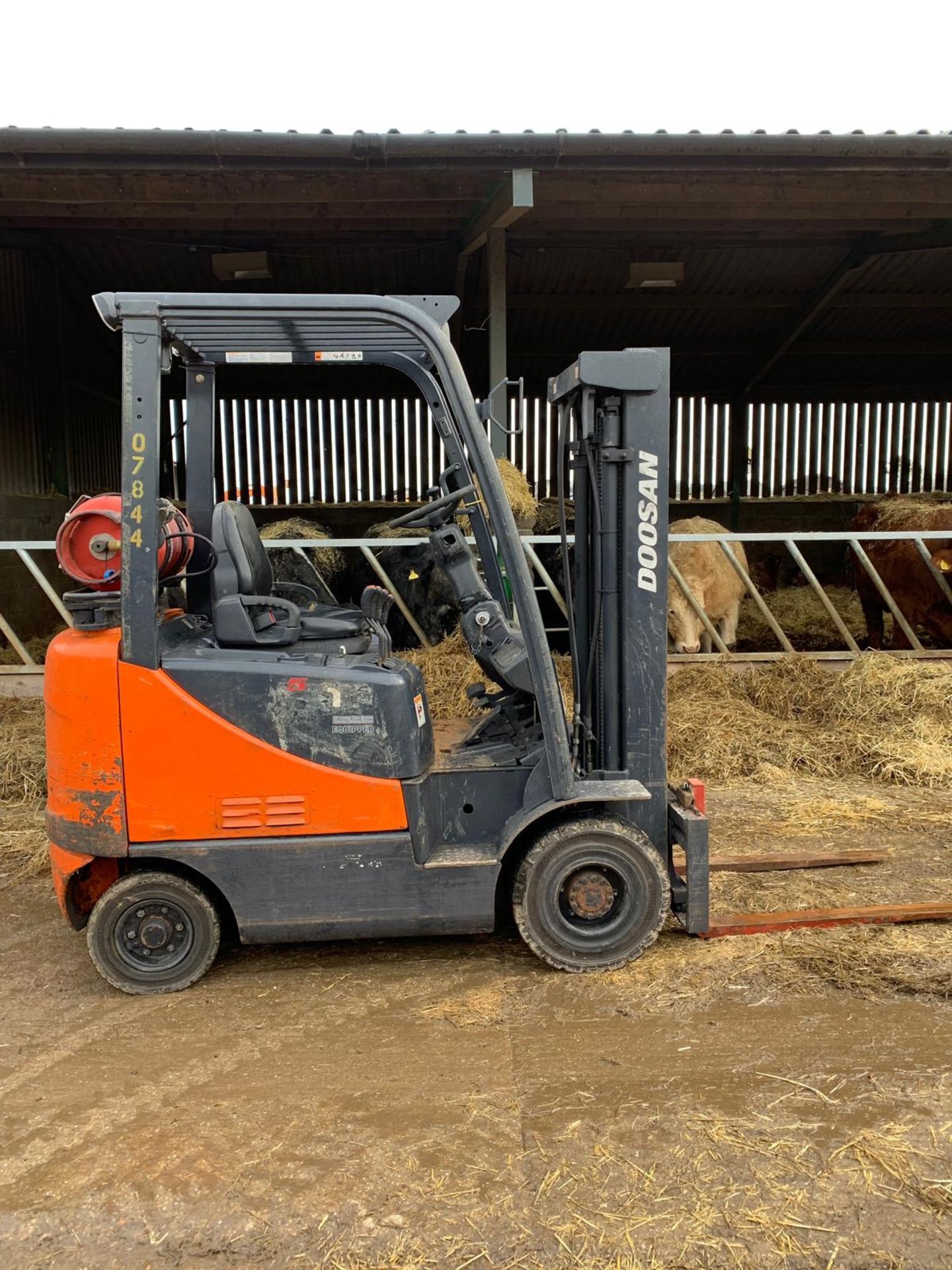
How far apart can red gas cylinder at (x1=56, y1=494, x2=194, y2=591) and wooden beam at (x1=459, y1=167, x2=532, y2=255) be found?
512cm

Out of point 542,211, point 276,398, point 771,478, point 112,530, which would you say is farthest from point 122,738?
point 771,478

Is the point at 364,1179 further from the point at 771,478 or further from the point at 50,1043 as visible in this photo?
the point at 771,478

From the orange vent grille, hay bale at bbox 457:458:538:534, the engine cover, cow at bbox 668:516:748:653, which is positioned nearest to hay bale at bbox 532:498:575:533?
cow at bbox 668:516:748:653

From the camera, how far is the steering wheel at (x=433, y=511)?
364cm

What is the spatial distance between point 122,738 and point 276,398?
13351 millimetres

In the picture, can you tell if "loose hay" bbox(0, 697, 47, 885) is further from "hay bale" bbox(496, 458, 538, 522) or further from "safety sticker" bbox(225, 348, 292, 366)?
"hay bale" bbox(496, 458, 538, 522)

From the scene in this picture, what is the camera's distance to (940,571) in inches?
351

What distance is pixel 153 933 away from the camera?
370 cm

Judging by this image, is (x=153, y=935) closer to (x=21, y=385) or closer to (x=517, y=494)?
(x=517, y=494)

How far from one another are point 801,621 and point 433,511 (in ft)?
27.3

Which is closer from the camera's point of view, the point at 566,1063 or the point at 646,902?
the point at 566,1063

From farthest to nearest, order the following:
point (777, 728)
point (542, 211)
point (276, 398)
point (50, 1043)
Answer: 1. point (276, 398)
2. point (542, 211)
3. point (777, 728)
4. point (50, 1043)

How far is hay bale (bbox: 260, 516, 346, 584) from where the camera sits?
9859 millimetres

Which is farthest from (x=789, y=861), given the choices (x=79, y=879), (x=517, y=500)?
(x=517, y=500)
